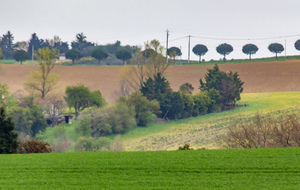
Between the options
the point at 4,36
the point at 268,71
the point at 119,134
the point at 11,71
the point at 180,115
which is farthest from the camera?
the point at 4,36

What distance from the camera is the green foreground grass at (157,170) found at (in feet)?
51.9

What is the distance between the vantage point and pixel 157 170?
715 inches

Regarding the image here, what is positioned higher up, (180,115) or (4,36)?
(4,36)

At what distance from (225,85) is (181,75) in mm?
14485

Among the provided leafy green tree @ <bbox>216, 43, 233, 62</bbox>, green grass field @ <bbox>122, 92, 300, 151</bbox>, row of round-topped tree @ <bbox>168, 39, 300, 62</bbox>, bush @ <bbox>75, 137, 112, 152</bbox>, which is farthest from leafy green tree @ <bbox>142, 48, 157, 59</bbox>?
bush @ <bbox>75, 137, 112, 152</bbox>

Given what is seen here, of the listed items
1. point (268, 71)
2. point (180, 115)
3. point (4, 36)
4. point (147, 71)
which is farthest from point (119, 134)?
point (4, 36)

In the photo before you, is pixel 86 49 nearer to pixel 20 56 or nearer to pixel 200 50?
pixel 20 56

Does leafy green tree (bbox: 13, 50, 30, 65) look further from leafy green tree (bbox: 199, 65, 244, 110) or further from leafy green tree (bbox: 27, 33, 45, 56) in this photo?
leafy green tree (bbox: 199, 65, 244, 110)

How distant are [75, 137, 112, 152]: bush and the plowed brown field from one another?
88.2 ft

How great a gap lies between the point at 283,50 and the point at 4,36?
68.0 metres

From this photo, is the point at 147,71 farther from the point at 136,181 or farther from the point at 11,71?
the point at 136,181

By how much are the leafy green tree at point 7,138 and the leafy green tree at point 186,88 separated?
6558cm

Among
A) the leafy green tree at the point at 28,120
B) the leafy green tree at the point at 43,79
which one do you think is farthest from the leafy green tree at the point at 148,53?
the leafy green tree at the point at 28,120

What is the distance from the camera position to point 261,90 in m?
92.7
